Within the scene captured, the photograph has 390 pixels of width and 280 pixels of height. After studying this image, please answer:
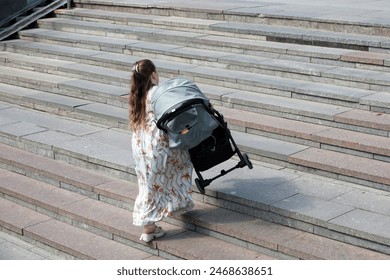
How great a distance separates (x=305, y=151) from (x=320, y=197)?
0.89 metres

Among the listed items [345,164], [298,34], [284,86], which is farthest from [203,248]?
[298,34]

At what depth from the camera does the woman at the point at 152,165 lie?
704 centimetres

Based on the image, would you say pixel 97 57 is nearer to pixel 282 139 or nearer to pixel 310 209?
pixel 282 139

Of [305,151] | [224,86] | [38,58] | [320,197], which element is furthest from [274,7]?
[320,197]

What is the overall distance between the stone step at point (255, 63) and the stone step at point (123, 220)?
7.08 feet

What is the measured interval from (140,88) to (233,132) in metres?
2.11

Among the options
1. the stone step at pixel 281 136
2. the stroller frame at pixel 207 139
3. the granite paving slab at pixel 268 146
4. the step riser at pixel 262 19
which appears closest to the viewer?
the stroller frame at pixel 207 139

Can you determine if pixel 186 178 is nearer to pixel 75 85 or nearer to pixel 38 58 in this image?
pixel 75 85

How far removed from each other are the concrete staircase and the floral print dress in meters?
0.29

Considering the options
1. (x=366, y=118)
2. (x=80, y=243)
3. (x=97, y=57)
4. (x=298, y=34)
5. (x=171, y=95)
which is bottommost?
(x=80, y=243)

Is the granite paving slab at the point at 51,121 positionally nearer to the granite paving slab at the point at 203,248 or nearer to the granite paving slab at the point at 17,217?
the granite paving slab at the point at 17,217

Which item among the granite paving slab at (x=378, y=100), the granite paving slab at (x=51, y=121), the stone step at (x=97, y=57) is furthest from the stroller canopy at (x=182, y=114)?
the granite paving slab at (x=51, y=121)

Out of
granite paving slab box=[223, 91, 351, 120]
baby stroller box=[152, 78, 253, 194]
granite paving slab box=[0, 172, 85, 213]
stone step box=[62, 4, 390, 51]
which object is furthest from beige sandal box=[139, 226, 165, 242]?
stone step box=[62, 4, 390, 51]

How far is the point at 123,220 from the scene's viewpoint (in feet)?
25.5
